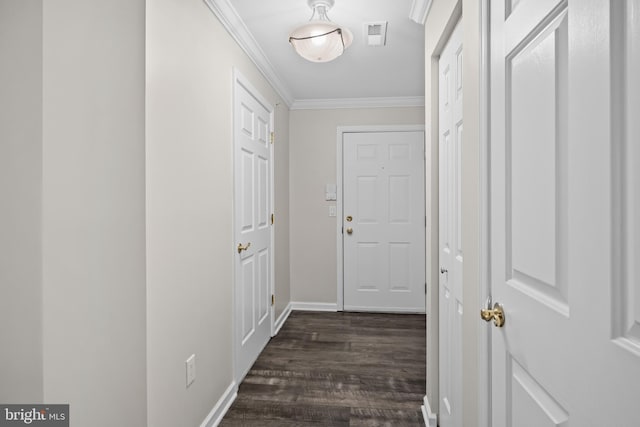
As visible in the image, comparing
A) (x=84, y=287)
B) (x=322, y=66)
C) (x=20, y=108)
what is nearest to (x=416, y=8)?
(x=322, y=66)

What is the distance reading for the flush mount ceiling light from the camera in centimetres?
210

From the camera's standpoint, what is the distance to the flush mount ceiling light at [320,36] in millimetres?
2102

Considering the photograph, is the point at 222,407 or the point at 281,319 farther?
the point at 281,319

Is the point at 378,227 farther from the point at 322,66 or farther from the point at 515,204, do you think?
the point at 515,204

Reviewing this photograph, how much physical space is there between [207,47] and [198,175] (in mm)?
704

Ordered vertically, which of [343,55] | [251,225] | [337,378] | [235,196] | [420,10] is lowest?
[337,378]

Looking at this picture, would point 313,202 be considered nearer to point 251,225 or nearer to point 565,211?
point 251,225

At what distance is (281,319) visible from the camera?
3.76 m

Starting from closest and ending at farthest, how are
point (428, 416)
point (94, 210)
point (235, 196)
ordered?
point (94, 210), point (428, 416), point (235, 196)

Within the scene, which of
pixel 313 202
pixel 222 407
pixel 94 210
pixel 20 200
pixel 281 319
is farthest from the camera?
pixel 313 202

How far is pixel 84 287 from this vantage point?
117 centimetres

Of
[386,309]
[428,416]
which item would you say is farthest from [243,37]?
[386,309]

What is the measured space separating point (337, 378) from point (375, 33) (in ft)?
7.75

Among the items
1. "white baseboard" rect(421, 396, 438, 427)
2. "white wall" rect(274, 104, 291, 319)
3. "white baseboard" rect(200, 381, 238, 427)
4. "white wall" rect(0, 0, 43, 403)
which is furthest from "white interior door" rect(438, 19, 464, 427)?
"white wall" rect(274, 104, 291, 319)
